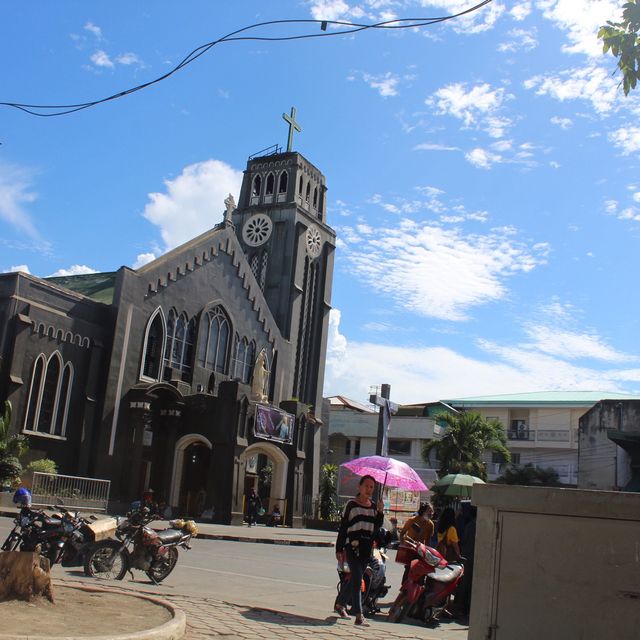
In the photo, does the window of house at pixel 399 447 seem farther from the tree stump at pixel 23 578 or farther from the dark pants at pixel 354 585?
the tree stump at pixel 23 578

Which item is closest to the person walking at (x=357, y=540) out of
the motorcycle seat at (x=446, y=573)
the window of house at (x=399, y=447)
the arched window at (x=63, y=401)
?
the motorcycle seat at (x=446, y=573)

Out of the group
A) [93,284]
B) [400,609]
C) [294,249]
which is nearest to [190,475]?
[93,284]

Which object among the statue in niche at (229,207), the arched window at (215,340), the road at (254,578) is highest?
the statue in niche at (229,207)

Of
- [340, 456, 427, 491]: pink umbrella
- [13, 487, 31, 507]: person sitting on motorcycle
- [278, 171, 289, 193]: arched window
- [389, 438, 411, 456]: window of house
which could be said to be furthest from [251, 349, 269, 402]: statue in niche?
[13, 487, 31, 507]: person sitting on motorcycle

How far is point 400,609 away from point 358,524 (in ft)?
4.60

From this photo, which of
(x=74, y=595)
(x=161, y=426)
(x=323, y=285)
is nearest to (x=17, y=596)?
(x=74, y=595)

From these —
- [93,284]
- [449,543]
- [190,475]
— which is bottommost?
[449,543]

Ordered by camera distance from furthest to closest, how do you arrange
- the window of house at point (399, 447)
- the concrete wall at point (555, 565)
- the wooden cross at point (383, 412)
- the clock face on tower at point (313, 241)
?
the window of house at point (399, 447), the clock face on tower at point (313, 241), the wooden cross at point (383, 412), the concrete wall at point (555, 565)

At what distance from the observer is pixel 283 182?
48.0m

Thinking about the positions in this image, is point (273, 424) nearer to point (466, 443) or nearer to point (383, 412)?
point (383, 412)

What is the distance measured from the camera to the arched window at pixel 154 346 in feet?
106

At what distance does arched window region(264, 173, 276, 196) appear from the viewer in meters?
48.2

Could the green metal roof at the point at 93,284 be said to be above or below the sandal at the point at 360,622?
above

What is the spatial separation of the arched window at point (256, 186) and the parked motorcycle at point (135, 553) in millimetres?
38981
